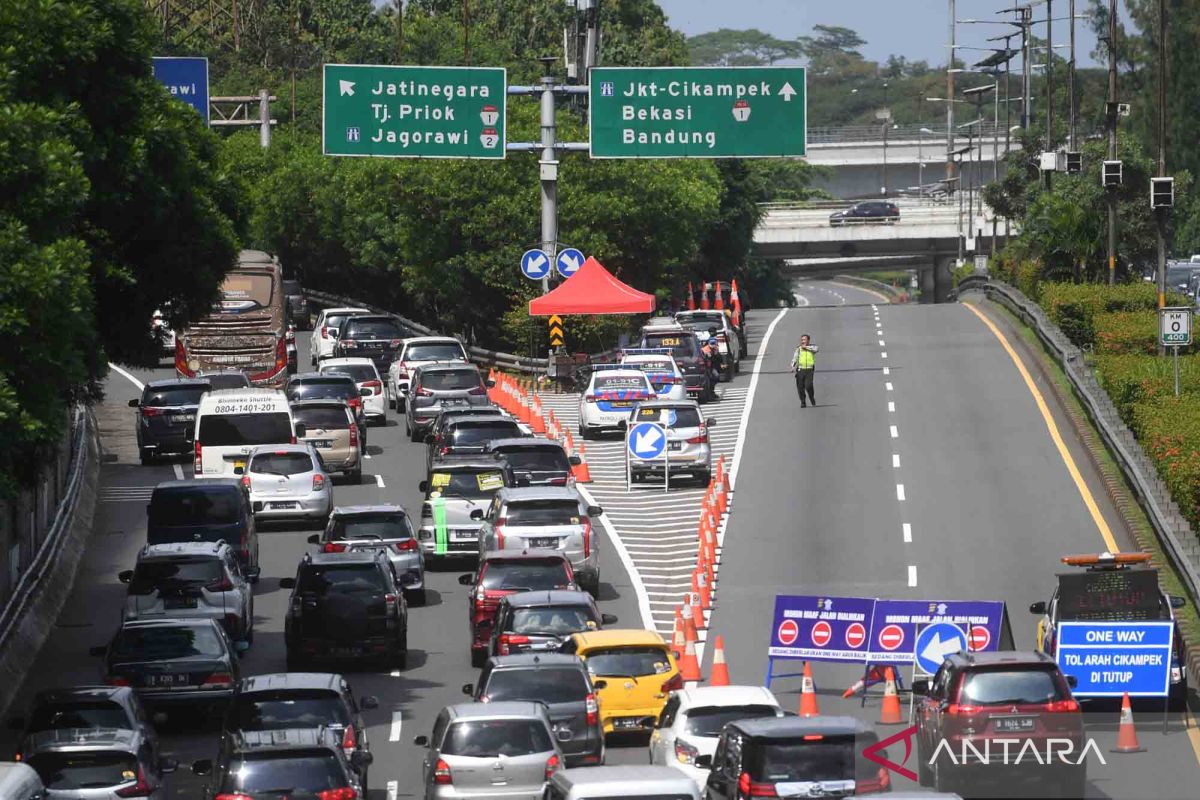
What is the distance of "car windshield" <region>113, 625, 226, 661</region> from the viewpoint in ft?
77.5

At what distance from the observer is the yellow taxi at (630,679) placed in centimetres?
2234

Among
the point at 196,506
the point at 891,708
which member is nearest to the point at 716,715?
the point at 891,708

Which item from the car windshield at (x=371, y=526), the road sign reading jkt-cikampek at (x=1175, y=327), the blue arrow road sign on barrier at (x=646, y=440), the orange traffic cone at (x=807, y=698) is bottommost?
the orange traffic cone at (x=807, y=698)

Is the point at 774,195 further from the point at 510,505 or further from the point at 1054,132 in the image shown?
the point at 510,505

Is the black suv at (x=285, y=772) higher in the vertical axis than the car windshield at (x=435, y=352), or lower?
lower

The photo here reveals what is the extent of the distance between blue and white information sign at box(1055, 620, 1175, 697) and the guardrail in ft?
16.1

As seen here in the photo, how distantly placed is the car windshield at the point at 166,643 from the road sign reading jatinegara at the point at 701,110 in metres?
26.2

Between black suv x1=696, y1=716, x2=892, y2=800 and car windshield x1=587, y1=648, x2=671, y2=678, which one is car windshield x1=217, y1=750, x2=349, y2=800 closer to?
black suv x1=696, y1=716, x2=892, y2=800

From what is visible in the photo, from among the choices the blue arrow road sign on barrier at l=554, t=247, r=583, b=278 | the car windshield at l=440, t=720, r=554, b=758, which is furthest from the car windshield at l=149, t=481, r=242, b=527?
the blue arrow road sign on barrier at l=554, t=247, r=583, b=278

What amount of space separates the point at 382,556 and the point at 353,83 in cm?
2303

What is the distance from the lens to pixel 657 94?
48.1m

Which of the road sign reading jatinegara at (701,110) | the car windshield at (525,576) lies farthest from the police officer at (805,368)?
the car windshield at (525,576)

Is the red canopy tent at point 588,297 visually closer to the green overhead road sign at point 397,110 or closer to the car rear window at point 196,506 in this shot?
the green overhead road sign at point 397,110

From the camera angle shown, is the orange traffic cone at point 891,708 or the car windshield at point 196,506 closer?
the orange traffic cone at point 891,708
